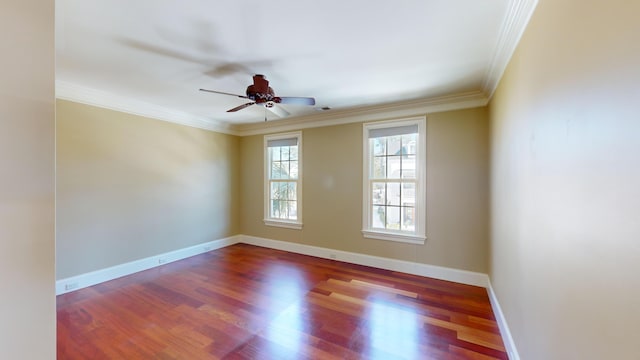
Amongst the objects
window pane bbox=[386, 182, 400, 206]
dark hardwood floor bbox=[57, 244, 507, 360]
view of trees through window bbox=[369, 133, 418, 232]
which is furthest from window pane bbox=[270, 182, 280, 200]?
window pane bbox=[386, 182, 400, 206]

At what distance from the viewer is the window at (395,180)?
367 centimetres

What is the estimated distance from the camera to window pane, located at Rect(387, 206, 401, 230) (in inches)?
153

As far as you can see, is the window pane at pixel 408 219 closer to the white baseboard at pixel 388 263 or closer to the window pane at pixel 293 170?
the white baseboard at pixel 388 263

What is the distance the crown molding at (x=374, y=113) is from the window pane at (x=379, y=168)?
2.09 feet

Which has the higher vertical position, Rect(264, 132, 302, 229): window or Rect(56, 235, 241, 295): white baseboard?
Rect(264, 132, 302, 229): window

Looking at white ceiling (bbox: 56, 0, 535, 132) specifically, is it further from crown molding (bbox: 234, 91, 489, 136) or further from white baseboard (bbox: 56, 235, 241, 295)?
white baseboard (bbox: 56, 235, 241, 295)

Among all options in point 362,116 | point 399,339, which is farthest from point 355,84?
point 399,339

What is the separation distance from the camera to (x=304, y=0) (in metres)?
1.63

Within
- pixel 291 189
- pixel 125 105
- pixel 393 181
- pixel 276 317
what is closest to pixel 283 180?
pixel 291 189

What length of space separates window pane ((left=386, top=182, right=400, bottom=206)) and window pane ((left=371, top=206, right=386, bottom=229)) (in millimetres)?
160

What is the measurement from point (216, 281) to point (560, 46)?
3.92 metres

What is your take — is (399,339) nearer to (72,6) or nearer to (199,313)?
(199,313)

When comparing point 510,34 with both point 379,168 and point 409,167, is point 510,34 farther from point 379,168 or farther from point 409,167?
point 379,168

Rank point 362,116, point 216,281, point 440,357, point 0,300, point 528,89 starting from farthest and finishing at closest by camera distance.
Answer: point 362,116 → point 216,281 → point 440,357 → point 528,89 → point 0,300
